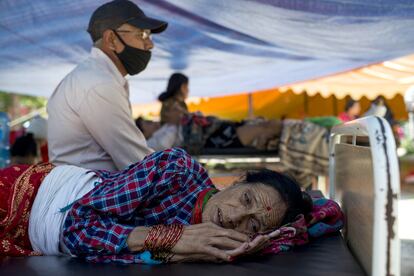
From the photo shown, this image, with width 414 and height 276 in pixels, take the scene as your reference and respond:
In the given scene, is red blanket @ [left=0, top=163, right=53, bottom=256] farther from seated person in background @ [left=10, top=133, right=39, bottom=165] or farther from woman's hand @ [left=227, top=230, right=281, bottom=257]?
seated person in background @ [left=10, top=133, right=39, bottom=165]

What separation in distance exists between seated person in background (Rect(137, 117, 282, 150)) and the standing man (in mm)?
2669

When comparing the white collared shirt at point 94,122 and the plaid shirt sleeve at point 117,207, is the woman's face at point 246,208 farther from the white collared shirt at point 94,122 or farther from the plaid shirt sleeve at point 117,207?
the white collared shirt at point 94,122

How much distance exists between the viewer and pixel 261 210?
2.00m

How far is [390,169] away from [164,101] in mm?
4788

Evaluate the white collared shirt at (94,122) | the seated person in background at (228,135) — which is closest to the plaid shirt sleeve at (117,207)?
the white collared shirt at (94,122)

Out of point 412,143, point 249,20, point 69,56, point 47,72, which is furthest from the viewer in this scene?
point 412,143

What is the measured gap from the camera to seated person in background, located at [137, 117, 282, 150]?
577cm

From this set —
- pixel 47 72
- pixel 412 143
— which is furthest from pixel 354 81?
pixel 47 72

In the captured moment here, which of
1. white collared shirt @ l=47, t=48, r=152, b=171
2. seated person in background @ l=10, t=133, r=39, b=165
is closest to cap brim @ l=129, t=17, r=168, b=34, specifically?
white collared shirt @ l=47, t=48, r=152, b=171

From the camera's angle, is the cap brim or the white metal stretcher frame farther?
the cap brim

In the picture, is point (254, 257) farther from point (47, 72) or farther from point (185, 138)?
point (47, 72)

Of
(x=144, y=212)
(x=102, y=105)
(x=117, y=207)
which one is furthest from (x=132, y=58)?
(x=117, y=207)

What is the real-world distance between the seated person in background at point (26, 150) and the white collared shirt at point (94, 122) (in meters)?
3.25

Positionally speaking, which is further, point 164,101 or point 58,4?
point 164,101
